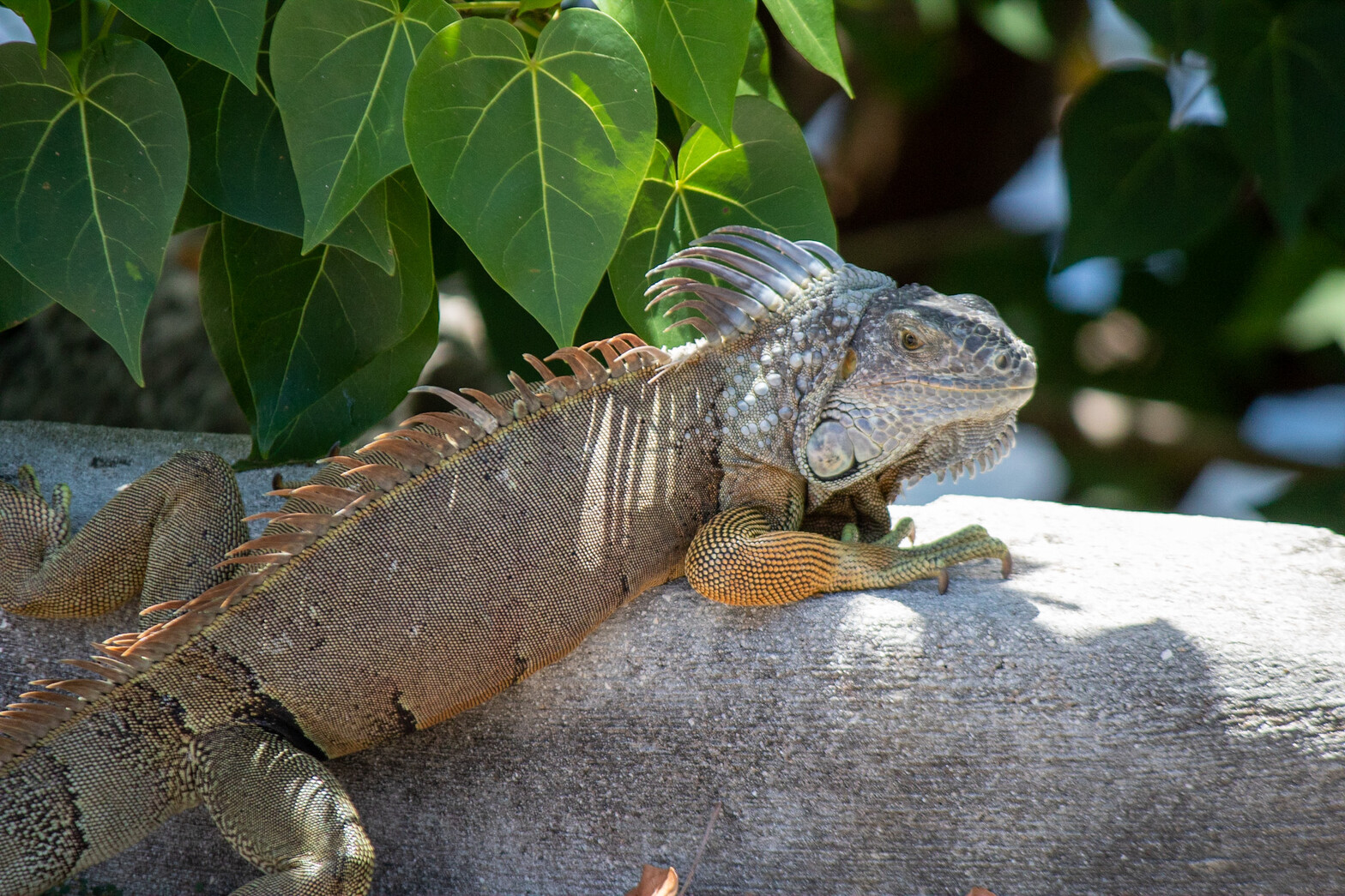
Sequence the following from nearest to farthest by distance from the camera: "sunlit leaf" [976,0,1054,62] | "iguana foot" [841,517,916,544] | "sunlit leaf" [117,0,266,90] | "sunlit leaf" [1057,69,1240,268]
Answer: "sunlit leaf" [117,0,266,90] < "iguana foot" [841,517,916,544] < "sunlit leaf" [1057,69,1240,268] < "sunlit leaf" [976,0,1054,62]

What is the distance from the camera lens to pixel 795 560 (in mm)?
2850

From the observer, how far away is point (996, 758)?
2.61m

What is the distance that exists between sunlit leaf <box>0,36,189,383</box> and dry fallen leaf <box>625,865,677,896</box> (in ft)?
5.19

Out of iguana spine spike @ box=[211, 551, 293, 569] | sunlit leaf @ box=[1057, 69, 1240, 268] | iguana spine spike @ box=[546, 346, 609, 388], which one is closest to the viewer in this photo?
iguana spine spike @ box=[211, 551, 293, 569]

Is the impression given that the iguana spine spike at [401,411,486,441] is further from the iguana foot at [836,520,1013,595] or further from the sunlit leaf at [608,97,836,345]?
the iguana foot at [836,520,1013,595]

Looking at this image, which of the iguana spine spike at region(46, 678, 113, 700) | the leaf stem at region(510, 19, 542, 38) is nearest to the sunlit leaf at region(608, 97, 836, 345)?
the leaf stem at region(510, 19, 542, 38)

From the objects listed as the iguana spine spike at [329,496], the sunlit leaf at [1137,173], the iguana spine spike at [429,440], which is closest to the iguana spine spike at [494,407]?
the iguana spine spike at [429,440]

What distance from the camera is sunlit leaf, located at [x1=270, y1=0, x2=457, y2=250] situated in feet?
7.82

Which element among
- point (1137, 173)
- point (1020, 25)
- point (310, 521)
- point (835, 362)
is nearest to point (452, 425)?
point (310, 521)

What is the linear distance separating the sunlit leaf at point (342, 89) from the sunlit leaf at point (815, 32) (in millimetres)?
851

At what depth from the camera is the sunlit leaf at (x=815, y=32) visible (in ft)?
8.64

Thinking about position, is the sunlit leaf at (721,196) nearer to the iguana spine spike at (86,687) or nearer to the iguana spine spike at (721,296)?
the iguana spine spike at (721,296)

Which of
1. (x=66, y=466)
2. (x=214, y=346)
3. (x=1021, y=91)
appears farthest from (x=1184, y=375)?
(x=66, y=466)

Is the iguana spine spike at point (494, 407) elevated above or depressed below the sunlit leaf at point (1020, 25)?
below
